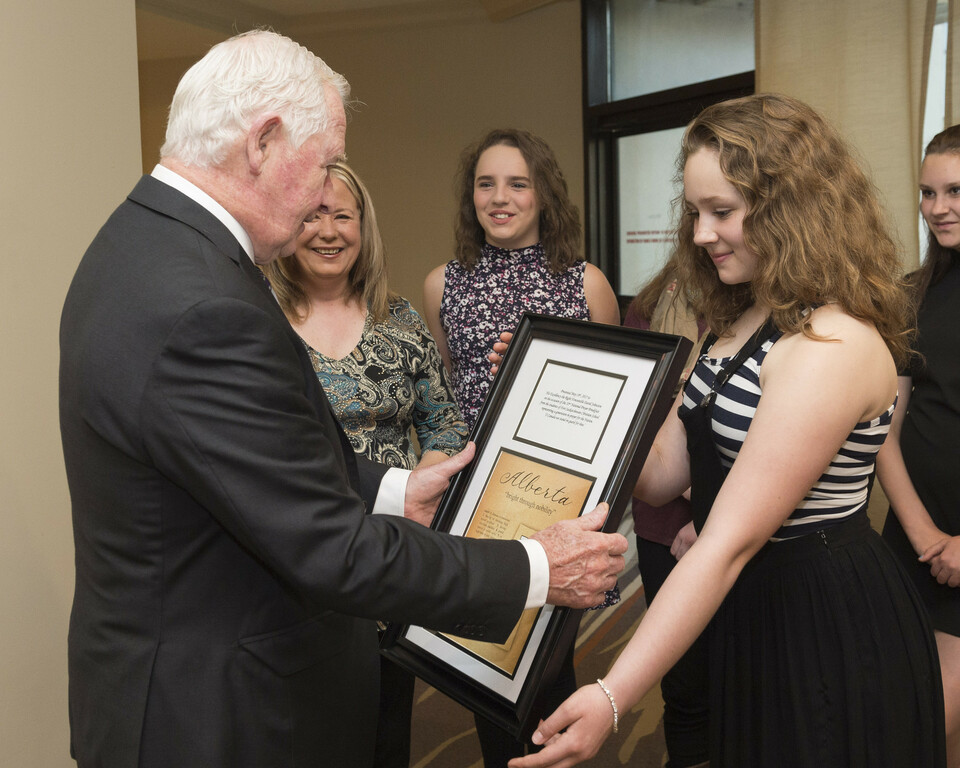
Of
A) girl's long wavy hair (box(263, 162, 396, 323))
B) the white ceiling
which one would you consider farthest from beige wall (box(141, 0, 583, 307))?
girl's long wavy hair (box(263, 162, 396, 323))

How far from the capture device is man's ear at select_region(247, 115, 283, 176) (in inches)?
47.9

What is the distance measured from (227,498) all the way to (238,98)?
0.57 m

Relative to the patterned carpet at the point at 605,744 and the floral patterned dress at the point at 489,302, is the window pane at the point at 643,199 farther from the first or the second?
the floral patterned dress at the point at 489,302

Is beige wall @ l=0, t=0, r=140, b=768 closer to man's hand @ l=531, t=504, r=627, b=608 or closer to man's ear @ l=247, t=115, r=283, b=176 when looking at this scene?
man's ear @ l=247, t=115, r=283, b=176

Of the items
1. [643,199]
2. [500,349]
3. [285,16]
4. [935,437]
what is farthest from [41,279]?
[285,16]

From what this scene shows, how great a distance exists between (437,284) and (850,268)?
5.13 feet

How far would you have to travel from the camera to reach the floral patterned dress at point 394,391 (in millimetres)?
2215

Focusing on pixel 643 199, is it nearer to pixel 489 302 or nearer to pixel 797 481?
pixel 489 302

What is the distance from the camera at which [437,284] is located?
2.78 meters

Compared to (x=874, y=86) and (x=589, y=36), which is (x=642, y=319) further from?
(x=589, y=36)

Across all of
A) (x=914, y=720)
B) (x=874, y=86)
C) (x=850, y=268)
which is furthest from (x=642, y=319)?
(x=874, y=86)

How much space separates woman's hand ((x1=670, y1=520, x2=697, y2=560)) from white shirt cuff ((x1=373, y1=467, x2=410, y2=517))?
0.89m

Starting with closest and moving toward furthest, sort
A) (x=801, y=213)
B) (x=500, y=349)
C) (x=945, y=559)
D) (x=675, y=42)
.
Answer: (x=801, y=213) → (x=500, y=349) → (x=945, y=559) → (x=675, y=42)

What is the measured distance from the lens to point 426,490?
1728 mm
